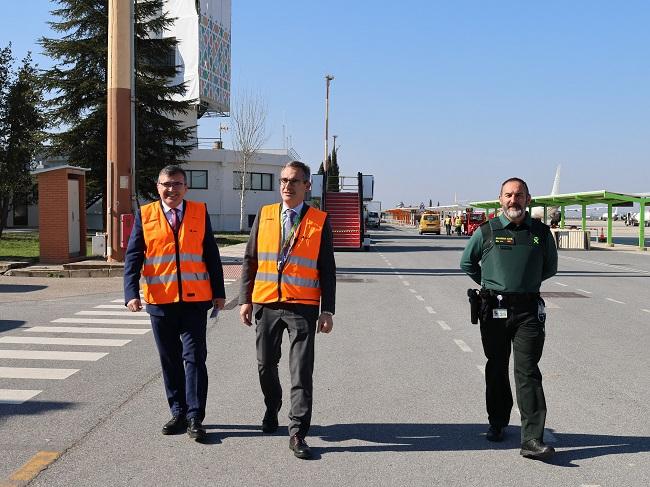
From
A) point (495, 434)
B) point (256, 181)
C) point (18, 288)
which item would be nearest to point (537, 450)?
point (495, 434)

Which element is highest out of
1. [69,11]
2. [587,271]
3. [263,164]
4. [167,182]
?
[69,11]

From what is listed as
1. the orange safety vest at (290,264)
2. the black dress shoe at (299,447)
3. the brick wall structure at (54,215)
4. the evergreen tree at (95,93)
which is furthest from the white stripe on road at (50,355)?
the evergreen tree at (95,93)

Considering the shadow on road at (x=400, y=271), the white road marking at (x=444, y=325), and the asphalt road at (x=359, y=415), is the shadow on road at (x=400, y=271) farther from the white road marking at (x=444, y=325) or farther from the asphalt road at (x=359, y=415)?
the asphalt road at (x=359, y=415)

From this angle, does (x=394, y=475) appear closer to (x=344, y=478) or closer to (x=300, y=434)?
(x=344, y=478)

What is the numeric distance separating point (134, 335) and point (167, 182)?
16.6 ft

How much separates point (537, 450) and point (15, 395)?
4419 mm

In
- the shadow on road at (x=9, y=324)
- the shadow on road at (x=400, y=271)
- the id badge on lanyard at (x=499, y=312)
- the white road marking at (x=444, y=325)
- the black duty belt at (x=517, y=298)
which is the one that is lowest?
the shadow on road at (x=400, y=271)

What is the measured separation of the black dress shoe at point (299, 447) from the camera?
4824 millimetres

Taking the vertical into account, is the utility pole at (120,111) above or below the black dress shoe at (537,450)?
above

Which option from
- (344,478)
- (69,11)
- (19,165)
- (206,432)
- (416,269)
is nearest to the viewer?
(344,478)

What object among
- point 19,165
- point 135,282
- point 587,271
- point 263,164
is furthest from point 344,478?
point 263,164

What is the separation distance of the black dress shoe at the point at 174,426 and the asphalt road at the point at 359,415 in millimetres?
98

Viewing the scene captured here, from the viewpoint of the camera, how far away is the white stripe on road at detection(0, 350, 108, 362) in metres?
8.26

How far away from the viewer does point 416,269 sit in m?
23.4
